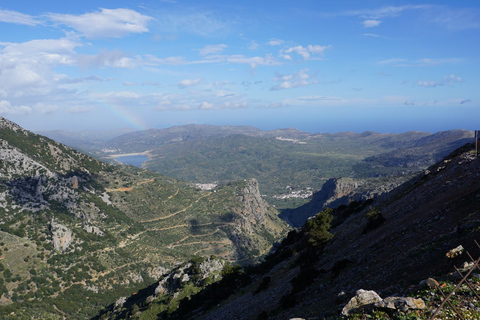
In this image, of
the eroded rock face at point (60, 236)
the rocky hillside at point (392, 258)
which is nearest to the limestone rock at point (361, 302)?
the rocky hillside at point (392, 258)

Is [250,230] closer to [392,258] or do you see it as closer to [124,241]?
[124,241]

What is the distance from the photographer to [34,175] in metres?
117

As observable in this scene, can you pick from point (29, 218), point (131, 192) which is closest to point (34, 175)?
point (29, 218)

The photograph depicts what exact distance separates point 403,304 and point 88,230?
116784 millimetres

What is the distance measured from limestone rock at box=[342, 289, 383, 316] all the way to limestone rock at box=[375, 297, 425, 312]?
724 millimetres

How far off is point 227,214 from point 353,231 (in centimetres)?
12998

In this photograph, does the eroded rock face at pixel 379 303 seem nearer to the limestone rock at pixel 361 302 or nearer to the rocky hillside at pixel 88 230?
the limestone rock at pixel 361 302

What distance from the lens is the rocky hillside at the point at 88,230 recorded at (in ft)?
259

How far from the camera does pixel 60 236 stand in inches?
3649

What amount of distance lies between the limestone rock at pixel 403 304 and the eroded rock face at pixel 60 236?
106m

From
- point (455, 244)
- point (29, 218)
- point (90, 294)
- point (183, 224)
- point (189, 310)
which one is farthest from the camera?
point (183, 224)

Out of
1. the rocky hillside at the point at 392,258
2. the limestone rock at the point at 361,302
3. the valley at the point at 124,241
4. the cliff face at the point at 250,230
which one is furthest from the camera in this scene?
the cliff face at the point at 250,230

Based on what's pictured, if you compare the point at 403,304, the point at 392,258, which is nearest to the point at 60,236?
the point at 392,258

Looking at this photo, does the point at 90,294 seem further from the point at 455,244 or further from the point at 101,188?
the point at 455,244
